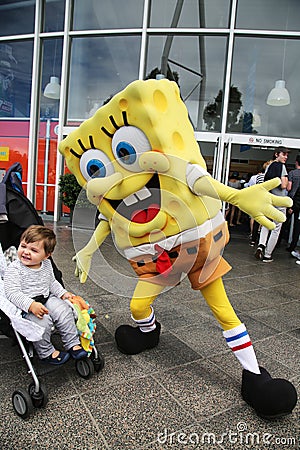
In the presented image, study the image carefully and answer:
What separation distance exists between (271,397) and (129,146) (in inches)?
66.4

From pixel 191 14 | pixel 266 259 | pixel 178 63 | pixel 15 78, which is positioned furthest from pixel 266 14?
pixel 15 78

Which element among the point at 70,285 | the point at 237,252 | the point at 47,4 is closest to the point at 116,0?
the point at 47,4

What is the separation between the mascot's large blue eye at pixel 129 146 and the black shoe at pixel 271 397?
1.49 meters

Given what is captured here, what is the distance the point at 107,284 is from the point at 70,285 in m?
1.86

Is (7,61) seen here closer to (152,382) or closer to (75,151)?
(75,151)

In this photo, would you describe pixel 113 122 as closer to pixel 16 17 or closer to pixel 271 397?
pixel 271 397

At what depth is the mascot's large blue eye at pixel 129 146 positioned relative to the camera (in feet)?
7.68

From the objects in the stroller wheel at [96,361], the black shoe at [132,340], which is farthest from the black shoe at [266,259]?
the stroller wheel at [96,361]

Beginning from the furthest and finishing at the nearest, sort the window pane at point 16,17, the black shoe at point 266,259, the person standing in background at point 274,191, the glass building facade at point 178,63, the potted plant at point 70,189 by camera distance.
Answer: the window pane at point 16,17 → the glass building facade at point 178,63 → the potted plant at point 70,189 → the black shoe at point 266,259 → the person standing in background at point 274,191

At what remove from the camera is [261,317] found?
3.96 m

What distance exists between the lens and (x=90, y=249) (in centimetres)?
286

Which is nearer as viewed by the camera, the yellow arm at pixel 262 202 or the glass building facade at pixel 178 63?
the yellow arm at pixel 262 202

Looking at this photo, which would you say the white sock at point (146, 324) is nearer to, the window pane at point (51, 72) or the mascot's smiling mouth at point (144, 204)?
the mascot's smiling mouth at point (144, 204)

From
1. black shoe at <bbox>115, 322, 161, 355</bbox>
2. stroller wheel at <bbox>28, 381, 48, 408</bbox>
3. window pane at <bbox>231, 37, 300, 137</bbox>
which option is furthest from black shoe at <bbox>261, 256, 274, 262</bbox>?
stroller wheel at <bbox>28, 381, 48, 408</bbox>
